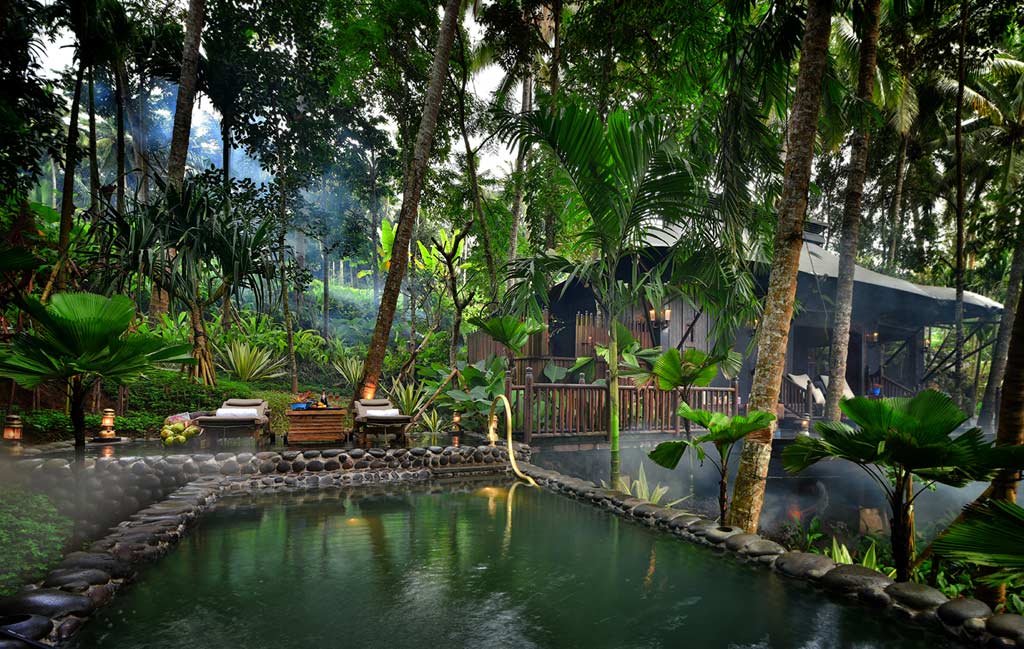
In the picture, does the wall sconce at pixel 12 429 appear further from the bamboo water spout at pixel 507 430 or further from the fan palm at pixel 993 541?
the fan palm at pixel 993 541

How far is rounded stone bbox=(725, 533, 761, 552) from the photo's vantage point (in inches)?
175

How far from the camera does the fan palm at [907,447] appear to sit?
3.04m

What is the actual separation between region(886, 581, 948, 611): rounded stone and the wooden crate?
7.35 m

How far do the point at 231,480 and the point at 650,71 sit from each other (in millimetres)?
11114

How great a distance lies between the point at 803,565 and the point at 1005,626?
4.09ft

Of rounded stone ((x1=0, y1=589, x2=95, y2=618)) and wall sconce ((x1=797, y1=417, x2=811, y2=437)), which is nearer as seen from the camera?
rounded stone ((x1=0, y1=589, x2=95, y2=618))

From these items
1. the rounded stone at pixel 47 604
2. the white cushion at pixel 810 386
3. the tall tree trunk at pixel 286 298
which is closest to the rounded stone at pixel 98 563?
the rounded stone at pixel 47 604

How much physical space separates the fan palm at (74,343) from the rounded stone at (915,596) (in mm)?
5349

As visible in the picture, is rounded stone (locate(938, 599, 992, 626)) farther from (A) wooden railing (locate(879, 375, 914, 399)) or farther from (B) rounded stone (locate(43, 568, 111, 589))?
(A) wooden railing (locate(879, 375, 914, 399))

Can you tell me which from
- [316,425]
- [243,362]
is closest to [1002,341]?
[316,425]

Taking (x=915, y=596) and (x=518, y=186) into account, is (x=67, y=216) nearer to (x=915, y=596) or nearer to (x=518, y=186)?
(x=518, y=186)

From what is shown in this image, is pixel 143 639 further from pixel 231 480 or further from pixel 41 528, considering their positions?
pixel 231 480

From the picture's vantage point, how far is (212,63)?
42.5 feet

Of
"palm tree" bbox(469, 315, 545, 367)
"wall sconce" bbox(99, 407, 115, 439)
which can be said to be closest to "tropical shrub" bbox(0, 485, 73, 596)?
"wall sconce" bbox(99, 407, 115, 439)
